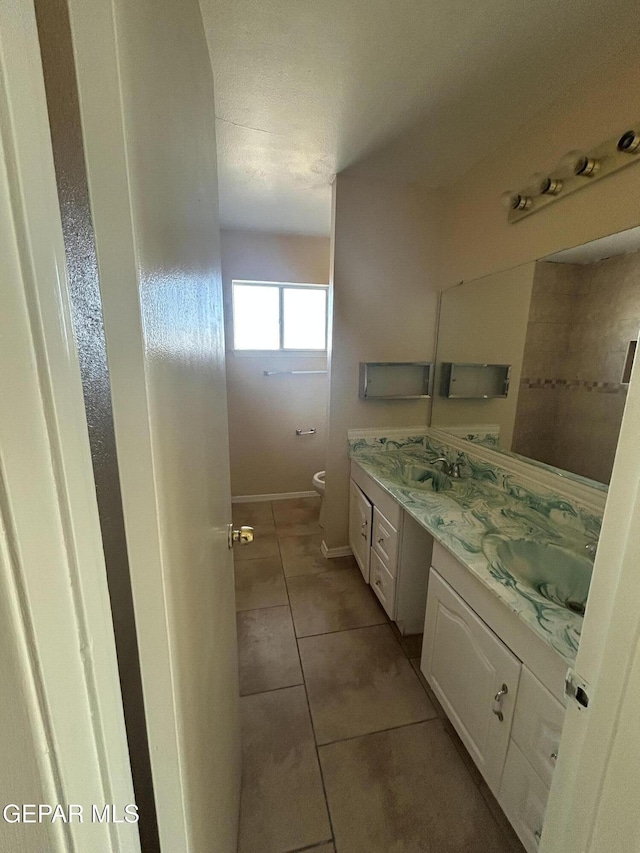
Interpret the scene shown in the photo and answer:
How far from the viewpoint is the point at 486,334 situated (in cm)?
179

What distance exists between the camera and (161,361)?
1.27 ft

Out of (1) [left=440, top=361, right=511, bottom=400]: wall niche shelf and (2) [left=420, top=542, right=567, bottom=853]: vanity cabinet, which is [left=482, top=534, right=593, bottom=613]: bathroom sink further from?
(1) [left=440, top=361, right=511, bottom=400]: wall niche shelf

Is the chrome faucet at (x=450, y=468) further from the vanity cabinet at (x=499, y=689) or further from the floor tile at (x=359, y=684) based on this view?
the floor tile at (x=359, y=684)

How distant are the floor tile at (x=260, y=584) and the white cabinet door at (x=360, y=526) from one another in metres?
0.52

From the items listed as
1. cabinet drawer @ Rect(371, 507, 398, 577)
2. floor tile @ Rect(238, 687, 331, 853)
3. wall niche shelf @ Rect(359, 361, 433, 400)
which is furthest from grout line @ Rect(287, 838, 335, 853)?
wall niche shelf @ Rect(359, 361, 433, 400)

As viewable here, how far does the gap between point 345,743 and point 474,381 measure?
71.2 inches

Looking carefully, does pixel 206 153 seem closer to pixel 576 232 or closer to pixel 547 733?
pixel 576 232

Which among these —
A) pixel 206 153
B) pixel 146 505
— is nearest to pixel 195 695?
pixel 146 505

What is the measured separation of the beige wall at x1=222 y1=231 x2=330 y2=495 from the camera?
285 centimetres

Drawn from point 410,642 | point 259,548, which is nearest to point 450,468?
point 410,642

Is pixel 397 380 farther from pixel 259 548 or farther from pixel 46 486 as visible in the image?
pixel 46 486

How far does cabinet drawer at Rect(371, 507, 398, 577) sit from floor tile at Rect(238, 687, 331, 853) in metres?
0.70

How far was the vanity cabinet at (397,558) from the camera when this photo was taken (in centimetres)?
160

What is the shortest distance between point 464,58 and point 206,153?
108 centimetres
